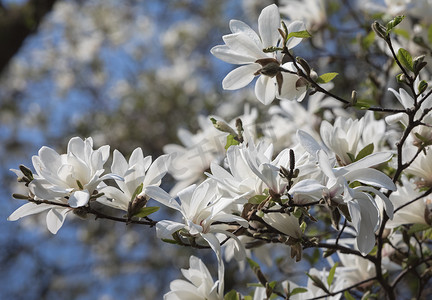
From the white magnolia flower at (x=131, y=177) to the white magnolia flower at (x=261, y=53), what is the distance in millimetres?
162

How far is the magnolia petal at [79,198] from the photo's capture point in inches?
24.4

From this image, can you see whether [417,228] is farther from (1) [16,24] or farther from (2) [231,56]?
(1) [16,24]

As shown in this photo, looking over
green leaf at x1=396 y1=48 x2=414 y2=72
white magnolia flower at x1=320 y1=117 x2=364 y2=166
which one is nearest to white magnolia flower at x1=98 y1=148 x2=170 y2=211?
white magnolia flower at x1=320 y1=117 x2=364 y2=166

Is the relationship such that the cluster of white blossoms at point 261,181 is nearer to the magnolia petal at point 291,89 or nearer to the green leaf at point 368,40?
the magnolia petal at point 291,89

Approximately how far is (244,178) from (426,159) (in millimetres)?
294

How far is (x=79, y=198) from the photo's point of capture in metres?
0.63

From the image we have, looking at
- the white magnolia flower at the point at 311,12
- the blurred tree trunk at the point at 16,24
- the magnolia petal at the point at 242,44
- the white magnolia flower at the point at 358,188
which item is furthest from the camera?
the blurred tree trunk at the point at 16,24

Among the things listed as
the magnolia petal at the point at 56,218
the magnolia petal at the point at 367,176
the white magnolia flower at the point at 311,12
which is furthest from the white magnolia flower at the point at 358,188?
the white magnolia flower at the point at 311,12

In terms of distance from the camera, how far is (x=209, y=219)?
2.19ft

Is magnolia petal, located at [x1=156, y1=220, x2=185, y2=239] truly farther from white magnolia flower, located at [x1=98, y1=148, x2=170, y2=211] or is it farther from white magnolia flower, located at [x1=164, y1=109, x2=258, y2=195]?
white magnolia flower, located at [x1=164, y1=109, x2=258, y2=195]

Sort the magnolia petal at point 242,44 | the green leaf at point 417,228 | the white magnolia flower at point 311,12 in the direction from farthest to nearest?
the white magnolia flower at point 311,12 < the green leaf at point 417,228 < the magnolia petal at point 242,44

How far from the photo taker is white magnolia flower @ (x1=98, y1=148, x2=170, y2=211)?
2.35 feet

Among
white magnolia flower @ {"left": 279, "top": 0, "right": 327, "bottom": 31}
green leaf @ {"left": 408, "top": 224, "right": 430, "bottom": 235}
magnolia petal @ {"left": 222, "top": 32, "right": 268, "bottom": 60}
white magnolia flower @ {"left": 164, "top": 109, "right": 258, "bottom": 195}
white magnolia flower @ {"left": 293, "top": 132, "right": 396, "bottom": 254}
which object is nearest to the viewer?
white magnolia flower @ {"left": 293, "top": 132, "right": 396, "bottom": 254}

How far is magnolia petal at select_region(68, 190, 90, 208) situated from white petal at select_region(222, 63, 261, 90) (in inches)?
10.2
